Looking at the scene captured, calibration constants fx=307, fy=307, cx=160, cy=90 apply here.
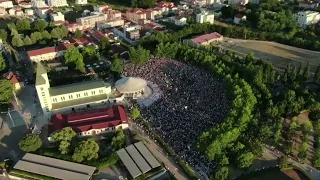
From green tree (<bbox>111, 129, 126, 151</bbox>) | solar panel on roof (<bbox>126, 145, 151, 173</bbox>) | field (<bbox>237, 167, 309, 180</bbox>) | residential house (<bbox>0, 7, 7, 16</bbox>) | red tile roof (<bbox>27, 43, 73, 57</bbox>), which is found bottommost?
field (<bbox>237, 167, 309, 180</bbox>)

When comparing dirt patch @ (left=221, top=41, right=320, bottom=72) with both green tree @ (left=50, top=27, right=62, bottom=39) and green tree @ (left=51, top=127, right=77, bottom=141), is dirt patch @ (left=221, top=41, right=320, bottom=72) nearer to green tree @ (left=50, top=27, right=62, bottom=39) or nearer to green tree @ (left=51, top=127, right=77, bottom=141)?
green tree @ (left=50, top=27, right=62, bottom=39)

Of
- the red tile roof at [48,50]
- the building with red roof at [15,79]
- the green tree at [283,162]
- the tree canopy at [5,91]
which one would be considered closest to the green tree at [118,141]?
the green tree at [283,162]

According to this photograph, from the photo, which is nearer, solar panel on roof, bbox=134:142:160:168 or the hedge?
the hedge

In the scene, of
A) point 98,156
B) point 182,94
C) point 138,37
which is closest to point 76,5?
point 138,37

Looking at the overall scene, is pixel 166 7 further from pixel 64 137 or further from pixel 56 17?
pixel 64 137

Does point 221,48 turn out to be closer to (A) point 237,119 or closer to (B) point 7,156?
(A) point 237,119

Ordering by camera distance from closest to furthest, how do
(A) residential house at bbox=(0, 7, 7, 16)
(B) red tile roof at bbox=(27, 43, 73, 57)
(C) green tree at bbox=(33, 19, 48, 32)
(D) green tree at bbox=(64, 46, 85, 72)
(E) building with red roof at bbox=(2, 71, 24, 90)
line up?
(E) building with red roof at bbox=(2, 71, 24, 90), (D) green tree at bbox=(64, 46, 85, 72), (B) red tile roof at bbox=(27, 43, 73, 57), (C) green tree at bbox=(33, 19, 48, 32), (A) residential house at bbox=(0, 7, 7, 16)

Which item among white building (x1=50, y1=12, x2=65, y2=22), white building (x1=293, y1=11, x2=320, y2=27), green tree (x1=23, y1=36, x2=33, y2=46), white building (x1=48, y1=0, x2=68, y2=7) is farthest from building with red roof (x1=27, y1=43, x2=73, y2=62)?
white building (x1=293, y1=11, x2=320, y2=27)
